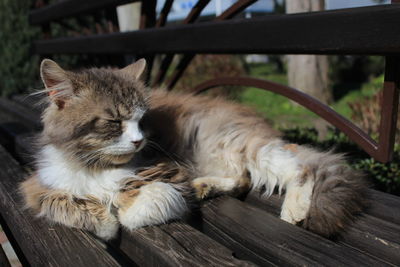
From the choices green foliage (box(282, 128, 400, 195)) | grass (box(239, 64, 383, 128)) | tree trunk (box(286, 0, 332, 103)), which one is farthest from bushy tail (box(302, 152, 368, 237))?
tree trunk (box(286, 0, 332, 103))

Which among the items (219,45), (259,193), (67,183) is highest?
(219,45)

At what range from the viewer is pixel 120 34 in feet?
11.0

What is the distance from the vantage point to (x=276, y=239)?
152 cm

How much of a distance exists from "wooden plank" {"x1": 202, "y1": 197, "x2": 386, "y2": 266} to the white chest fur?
462mm

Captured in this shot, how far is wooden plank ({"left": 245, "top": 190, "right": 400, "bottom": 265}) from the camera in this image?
1444mm

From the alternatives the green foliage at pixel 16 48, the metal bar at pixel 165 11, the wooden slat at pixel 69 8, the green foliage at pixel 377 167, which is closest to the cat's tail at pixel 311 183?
the green foliage at pixel 377 167

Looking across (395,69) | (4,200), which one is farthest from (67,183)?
(395,69)

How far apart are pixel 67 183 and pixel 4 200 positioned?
0.50m

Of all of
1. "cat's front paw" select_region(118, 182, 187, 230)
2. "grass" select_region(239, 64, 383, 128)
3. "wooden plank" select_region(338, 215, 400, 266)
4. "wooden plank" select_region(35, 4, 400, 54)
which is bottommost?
"grass" select_region(239, 64, 383, 128)

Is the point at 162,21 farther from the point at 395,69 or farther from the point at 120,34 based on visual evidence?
the point at 395,69

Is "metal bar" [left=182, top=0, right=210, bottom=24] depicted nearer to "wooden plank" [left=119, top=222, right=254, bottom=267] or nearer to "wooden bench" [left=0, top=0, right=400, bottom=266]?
"wooden bench" [left=0, top=0, right=400, bottom=266]

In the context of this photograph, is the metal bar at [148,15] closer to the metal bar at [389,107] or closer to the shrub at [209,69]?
the metal bar at [389,107]

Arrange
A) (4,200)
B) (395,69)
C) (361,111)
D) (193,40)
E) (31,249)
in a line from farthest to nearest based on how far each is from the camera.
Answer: (361,111) → (193,40) → (4,200) → (395,69) → (31,249)

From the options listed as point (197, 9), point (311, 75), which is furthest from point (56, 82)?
point (311, 75)
